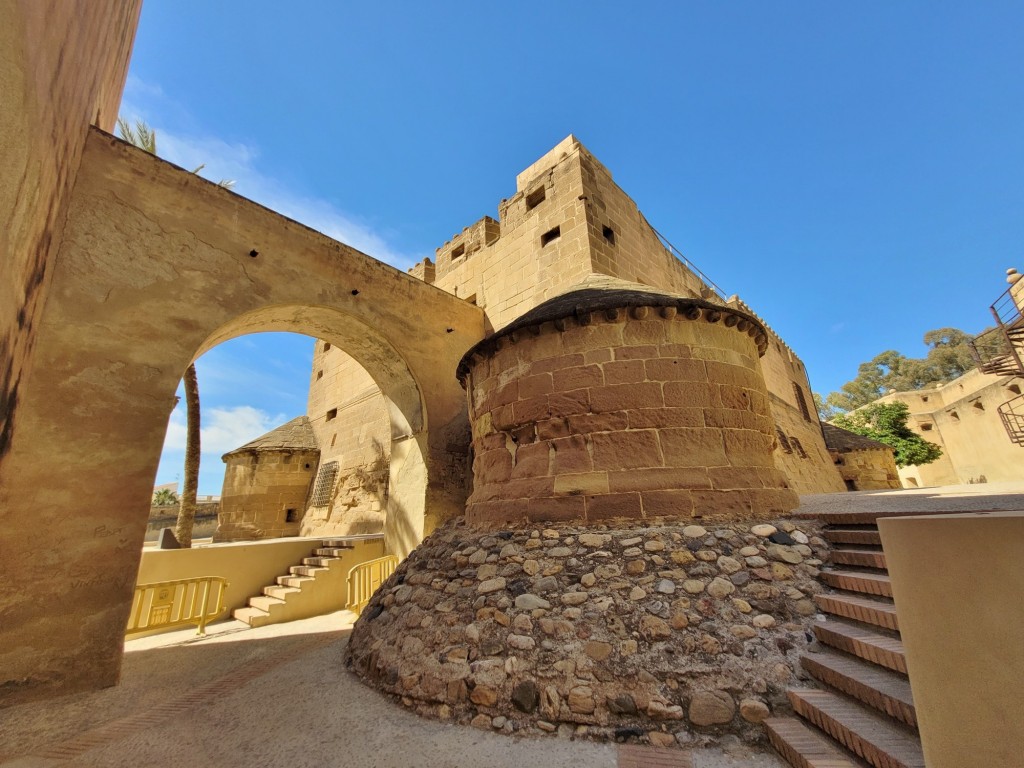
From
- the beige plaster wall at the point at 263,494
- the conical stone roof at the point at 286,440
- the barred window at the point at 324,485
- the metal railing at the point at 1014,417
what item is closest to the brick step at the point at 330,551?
the barred window at the point at 324,485

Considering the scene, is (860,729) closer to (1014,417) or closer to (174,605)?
(174,605)

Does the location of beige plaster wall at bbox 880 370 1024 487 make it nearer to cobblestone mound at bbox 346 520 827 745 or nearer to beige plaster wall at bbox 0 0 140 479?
cobblestone mound at bbox 346 520 827 745

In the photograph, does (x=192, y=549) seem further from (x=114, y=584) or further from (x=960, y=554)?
(x=960, y=554)

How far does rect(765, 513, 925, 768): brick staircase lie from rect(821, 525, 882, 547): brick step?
0.04m

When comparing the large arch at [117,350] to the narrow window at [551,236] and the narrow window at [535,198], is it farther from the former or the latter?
the narrow window at [535,198]

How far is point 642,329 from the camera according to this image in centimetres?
467

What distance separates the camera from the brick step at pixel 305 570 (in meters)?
8.30

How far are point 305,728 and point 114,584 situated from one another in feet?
10.8

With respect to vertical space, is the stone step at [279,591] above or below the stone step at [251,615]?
above

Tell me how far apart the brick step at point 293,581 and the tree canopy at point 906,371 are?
142 ft

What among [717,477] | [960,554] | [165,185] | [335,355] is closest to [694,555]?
[717,477]

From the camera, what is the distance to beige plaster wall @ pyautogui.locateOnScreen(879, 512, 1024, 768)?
1.41 metres

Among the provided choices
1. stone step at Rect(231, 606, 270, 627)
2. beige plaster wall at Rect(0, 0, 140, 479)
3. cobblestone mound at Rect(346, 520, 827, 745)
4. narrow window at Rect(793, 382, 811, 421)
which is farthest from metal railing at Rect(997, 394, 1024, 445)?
beige plaster wall at Rect(0, 0, 140, 479)

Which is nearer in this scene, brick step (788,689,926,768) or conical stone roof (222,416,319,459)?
brick step (788,689,926,768)
